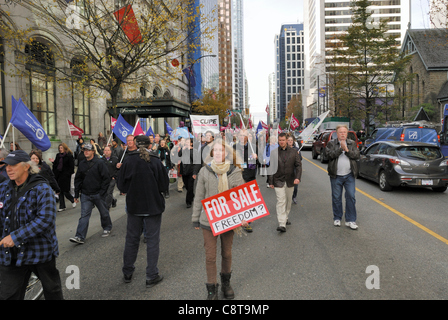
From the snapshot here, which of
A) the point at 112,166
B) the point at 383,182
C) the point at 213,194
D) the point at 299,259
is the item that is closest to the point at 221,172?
Answer: the point at 213,194

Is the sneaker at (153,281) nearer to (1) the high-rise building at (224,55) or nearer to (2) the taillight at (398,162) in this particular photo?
(2) the taillight at (398,162)

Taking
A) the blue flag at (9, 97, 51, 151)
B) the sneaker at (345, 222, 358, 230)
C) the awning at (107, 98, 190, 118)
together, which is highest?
the awning at (107, 98, 190, 118)

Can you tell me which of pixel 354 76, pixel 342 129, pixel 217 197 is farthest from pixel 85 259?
pixel 354 76

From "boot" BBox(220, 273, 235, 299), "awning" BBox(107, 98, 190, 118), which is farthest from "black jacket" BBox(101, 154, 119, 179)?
"awning" BBox(107, 98, 190, 118)

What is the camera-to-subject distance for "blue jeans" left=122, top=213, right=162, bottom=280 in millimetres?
4117

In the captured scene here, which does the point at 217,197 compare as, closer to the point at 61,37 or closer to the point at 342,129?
the point at 342,129

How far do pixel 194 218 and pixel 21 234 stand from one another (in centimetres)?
168

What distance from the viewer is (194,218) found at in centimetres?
374

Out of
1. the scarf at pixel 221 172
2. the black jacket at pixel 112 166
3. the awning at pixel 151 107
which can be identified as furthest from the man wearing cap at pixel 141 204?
the awning at pixel 151 107

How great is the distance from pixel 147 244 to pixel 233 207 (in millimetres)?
1273

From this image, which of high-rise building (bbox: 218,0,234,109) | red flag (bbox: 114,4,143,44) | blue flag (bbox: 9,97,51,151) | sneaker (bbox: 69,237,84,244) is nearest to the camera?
sneaker (bbox: 69,237,84,244)

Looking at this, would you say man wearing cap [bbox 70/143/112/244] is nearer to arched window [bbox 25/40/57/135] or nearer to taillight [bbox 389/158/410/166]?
taillight [bbox 389/158/410/166]

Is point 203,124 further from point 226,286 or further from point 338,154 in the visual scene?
point 226,286

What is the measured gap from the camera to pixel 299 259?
4.79 metres
